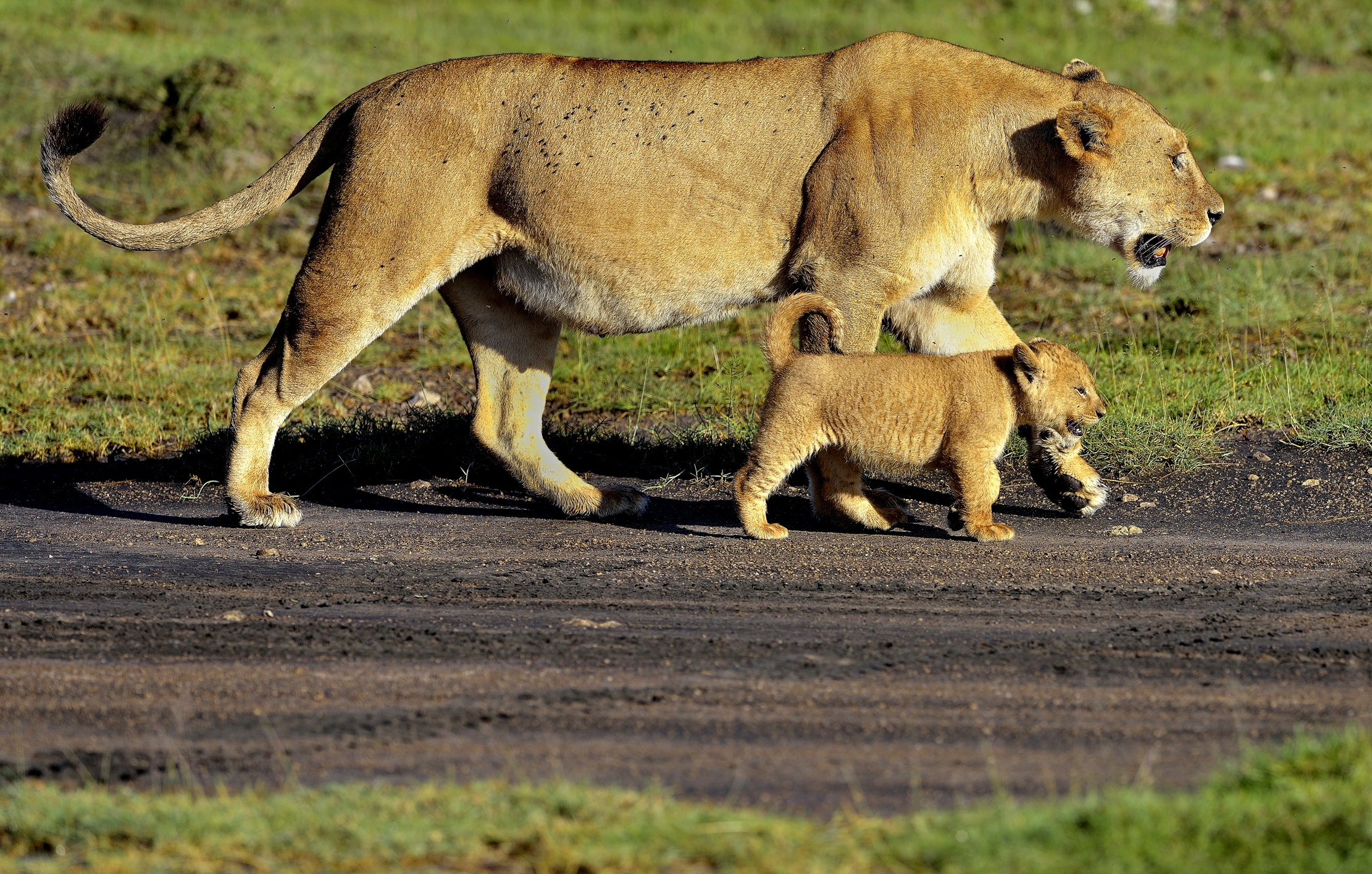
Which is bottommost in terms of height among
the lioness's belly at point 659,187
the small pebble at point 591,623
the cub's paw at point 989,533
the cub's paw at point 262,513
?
the small pebble at point 591,623

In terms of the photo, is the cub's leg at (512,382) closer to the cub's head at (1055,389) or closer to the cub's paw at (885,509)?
the cub's paw at (885,509)

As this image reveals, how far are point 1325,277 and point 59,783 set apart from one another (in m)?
8.46

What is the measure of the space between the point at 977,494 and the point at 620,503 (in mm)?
1611

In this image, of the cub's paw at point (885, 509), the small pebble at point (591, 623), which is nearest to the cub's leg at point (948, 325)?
the cub's paw at point (885, 509)

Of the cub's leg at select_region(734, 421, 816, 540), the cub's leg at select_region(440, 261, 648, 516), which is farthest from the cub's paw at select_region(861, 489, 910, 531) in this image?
the cub's leg at select_region(440, 261, 648, 516)

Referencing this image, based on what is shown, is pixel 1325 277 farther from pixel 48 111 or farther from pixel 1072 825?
pixel 48 111

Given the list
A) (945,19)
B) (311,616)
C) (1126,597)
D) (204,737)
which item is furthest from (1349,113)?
(204,737)

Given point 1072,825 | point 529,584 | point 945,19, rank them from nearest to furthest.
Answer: point 1072,825 → point 529,584 → point 945,19

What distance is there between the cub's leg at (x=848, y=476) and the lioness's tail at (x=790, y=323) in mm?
64

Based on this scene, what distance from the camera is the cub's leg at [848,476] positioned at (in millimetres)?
6152

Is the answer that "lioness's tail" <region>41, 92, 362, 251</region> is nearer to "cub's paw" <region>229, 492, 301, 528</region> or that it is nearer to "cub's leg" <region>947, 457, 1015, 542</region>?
"cub's paw" <region>229, 492, 301, 528</region>

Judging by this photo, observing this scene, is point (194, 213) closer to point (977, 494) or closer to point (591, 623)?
point (591, 623)

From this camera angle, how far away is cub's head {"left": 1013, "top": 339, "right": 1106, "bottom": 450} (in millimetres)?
5836

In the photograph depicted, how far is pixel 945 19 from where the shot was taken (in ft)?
59.7
